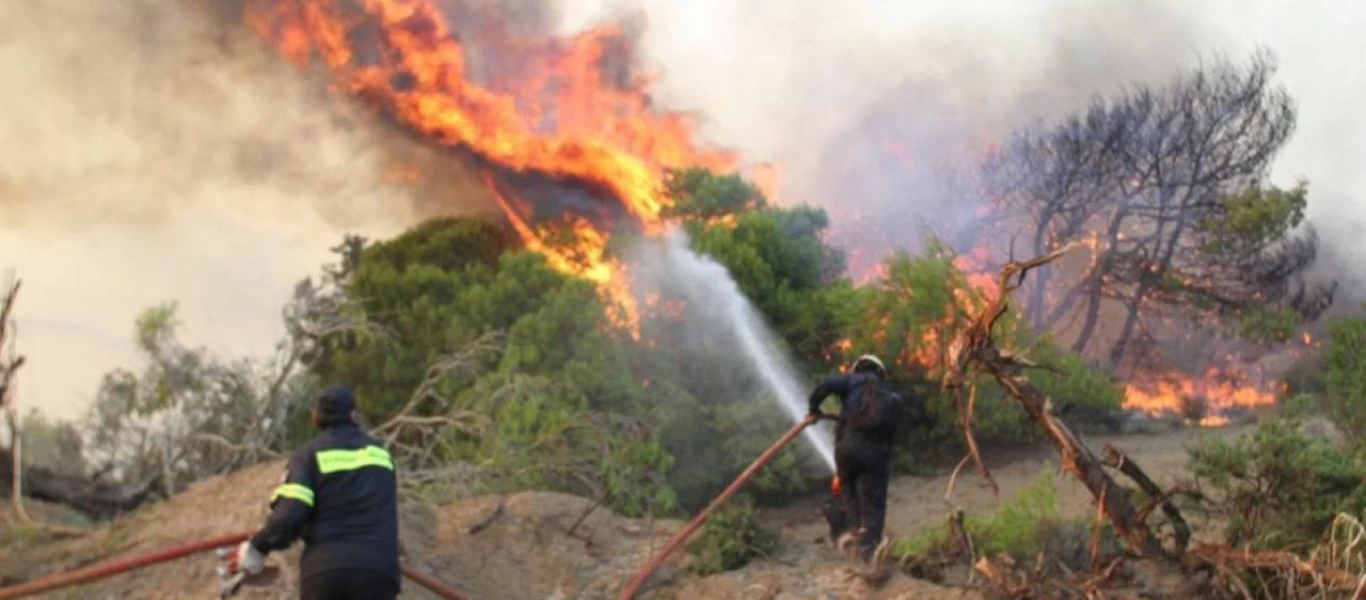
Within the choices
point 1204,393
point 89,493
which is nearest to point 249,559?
point 89,493

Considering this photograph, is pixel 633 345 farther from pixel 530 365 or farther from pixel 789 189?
pixel 789 189

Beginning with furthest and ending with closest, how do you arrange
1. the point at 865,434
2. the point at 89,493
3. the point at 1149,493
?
the point at 89,493 → the point at 865,434 → the point at 1149,493

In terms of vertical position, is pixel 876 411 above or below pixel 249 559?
above

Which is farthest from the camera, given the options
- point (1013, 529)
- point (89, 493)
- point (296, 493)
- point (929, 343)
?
point (929, 343)

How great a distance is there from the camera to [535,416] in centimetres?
1361

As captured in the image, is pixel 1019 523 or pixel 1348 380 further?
pixel 1348 380

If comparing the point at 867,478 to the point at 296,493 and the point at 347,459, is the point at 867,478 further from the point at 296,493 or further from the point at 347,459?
the point at 296,493

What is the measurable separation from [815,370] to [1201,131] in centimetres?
1365

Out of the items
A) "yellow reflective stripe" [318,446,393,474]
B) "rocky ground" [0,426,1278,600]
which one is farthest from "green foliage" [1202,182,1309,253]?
"yellow reflective stripe" [318,446,393,474]

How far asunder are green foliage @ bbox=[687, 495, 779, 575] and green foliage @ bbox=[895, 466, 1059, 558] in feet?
3.69

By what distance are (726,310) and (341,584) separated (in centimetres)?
1432

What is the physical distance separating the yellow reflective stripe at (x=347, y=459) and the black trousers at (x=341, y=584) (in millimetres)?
509

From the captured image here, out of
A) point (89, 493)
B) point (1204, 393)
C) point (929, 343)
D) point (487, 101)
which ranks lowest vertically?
point (89, 493)

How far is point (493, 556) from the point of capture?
11141 millimetres
